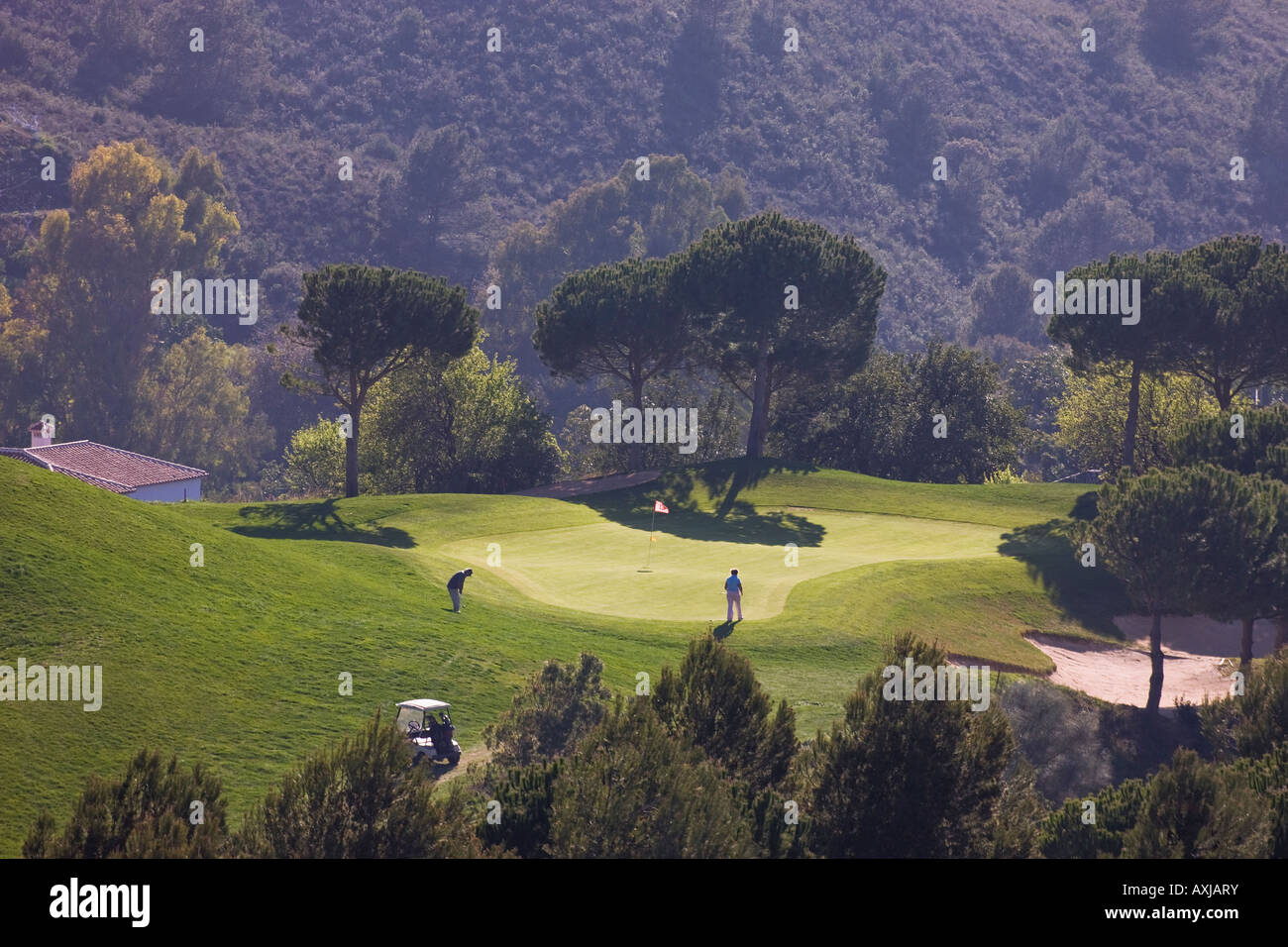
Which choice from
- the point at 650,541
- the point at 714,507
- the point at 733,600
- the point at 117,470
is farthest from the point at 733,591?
the point at 117,470

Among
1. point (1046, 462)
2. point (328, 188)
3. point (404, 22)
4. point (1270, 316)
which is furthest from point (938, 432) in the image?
point (404, 22)

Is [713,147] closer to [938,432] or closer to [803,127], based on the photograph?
[803,127]

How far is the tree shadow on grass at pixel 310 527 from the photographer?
5619cm

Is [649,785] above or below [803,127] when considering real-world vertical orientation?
below

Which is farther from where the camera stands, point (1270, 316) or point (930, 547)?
point (1270, 316)

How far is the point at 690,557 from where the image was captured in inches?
2083

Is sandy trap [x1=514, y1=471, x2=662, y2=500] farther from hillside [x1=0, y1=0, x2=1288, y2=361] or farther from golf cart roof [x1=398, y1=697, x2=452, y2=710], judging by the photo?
hillside [x1=0, y1=0, x2=1288, y2=361]

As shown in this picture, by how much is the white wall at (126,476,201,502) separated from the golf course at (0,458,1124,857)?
65.7 feet

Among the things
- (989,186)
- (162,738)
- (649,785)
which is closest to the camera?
(649,785)

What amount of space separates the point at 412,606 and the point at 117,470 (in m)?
48.7

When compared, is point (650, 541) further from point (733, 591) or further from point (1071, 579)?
point (1071, 579)

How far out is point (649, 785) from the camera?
20828mm

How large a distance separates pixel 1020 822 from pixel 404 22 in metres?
195

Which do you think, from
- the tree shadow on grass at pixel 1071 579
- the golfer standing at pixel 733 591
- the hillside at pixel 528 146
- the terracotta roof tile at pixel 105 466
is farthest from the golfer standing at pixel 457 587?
the hillside at pixel 528 146
